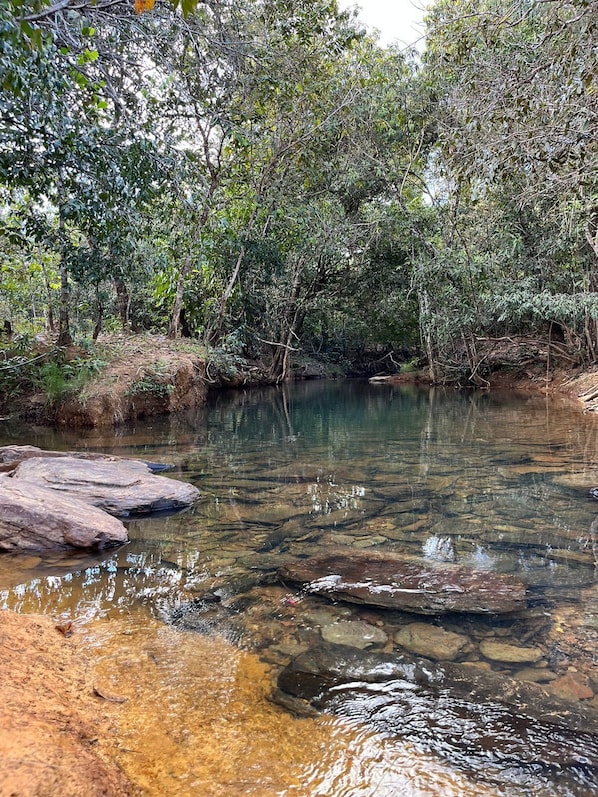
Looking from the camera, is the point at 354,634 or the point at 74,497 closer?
the point at 354,634

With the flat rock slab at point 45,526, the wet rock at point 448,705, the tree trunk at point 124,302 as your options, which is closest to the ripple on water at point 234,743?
the wet rock at point 448,705

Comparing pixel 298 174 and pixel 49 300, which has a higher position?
pixel 298 174

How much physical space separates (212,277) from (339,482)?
1169 centimetres

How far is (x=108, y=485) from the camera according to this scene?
5.20 m

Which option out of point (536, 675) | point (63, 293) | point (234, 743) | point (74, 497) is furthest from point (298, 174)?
point (234, 743)

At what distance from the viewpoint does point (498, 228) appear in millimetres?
16641

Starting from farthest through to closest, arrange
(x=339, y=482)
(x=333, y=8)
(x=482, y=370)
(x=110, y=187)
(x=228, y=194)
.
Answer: (x=482, y=370)
(x=228, y=194)
(x=333, y=8)
(x=110, y=187)
(x=339, y=482)

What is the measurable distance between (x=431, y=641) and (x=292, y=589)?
3.18 ft

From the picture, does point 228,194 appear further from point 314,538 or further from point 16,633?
point 16,633

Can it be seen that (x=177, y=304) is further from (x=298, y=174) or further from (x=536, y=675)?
(x=536, y=675)

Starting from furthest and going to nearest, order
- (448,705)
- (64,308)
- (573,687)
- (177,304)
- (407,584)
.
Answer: (177,304), (64,308), (407,584), (573,687), (448,705)

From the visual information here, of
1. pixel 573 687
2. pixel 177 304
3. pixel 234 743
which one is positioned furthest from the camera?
pixel 177 304

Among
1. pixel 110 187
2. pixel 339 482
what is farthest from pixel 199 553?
pixel 110 187

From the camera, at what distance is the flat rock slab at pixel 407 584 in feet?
9.96
